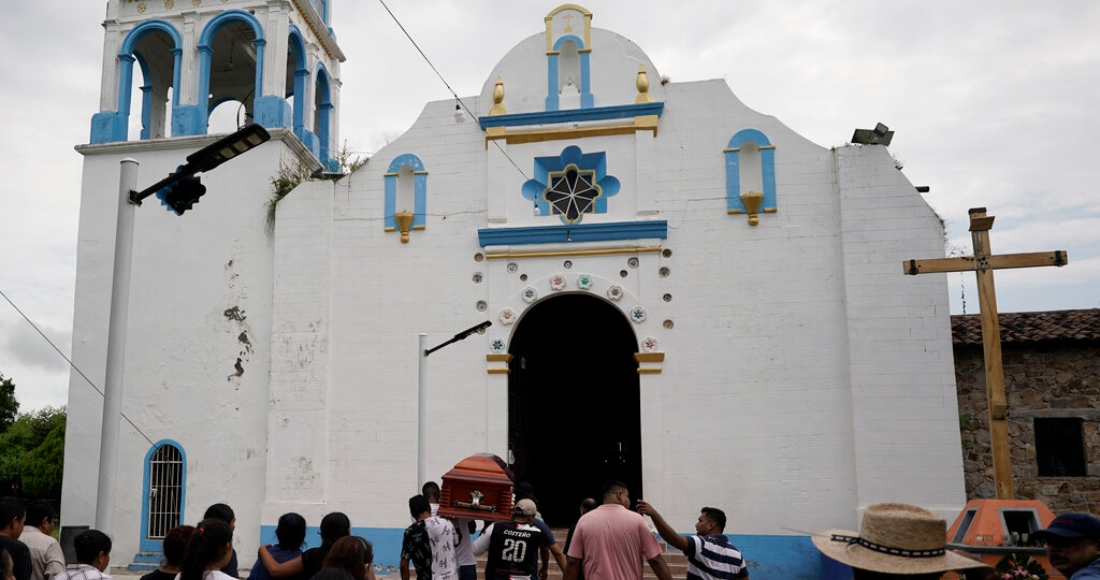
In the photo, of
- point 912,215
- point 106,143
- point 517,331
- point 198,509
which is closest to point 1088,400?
point 912,215

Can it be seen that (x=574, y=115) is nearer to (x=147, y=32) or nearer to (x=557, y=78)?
(x=557, y=78)

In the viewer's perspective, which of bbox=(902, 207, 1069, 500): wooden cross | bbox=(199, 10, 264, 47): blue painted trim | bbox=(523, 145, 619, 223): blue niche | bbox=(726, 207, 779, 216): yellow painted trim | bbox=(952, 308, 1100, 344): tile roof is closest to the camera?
bbox=(902, 207, 1069, 500): wooden cross

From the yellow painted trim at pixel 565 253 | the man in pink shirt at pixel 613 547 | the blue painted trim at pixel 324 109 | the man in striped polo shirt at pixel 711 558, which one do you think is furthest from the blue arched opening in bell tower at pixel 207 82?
the man in striped polo shirt at pixel 711 558

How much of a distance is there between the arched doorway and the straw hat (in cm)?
1466

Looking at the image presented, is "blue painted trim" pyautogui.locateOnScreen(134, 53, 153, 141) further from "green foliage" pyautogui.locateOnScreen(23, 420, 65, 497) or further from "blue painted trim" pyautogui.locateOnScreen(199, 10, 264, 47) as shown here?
"green foliage" pyautogui.locateOnScreen(23, 420, 65, 497)

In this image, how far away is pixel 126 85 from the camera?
17.4 metres

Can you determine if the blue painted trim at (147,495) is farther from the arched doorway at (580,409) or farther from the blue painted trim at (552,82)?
the blue painted trim at (552,82)

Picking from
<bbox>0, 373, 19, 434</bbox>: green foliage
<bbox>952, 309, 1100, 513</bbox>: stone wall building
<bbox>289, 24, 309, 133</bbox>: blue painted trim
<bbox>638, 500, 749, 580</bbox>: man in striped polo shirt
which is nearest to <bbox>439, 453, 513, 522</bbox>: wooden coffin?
<bbox>638, 500, 749, 580</bbox>: man in striped polo shirt

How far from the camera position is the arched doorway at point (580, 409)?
19000 millimetres

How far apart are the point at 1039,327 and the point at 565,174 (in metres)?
7.86

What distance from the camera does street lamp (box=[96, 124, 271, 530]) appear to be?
7.98m

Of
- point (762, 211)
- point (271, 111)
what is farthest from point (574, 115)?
point (271, 111)

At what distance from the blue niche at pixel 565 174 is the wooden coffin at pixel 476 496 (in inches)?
297

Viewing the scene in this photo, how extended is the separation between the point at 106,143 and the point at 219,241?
290 centimetres
